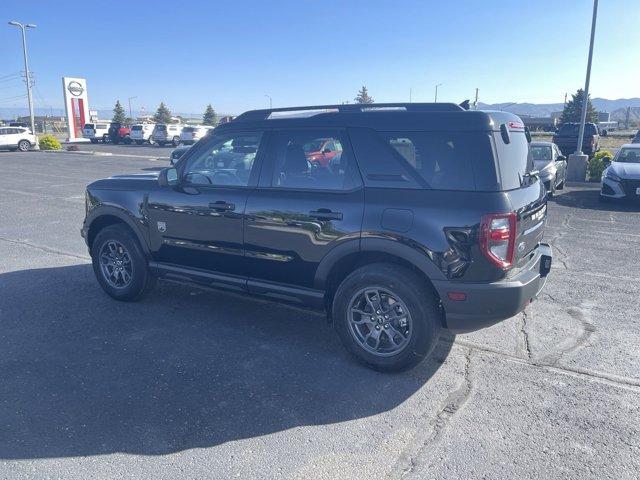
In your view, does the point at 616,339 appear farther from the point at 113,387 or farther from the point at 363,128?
the point at 113,387

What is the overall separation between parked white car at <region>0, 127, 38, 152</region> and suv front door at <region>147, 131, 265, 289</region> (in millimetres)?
34816

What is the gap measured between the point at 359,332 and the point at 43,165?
2400 centimetres

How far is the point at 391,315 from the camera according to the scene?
392cm

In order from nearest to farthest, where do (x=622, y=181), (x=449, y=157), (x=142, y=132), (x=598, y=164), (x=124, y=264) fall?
(x=449, y=157) → (x=124, y=264) → (x=622, y=181) → (x=598, y=164) → (x=142, y=132)

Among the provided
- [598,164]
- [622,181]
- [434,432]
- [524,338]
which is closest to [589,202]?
[622,181]

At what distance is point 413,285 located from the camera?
148 inches

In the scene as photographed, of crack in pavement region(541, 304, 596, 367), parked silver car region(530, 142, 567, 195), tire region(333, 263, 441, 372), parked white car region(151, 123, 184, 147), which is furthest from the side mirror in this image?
parked white car region(151, 123, 184, 147)

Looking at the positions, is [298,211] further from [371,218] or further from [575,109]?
[575,109]

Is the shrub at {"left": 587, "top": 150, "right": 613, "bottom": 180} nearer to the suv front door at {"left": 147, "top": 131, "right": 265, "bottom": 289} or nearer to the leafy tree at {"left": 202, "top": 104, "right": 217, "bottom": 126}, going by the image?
the suv front door at {"left": 147, "top": 131, "right": 265, "bottom": 289}

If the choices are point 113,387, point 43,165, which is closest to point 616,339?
point 113,387

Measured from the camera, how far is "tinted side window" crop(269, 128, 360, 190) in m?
4.04

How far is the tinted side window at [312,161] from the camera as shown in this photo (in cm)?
404

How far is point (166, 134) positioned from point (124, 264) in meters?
36.7

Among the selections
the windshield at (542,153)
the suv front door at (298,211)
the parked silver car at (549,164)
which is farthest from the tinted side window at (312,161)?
the windshield at (542,153)
